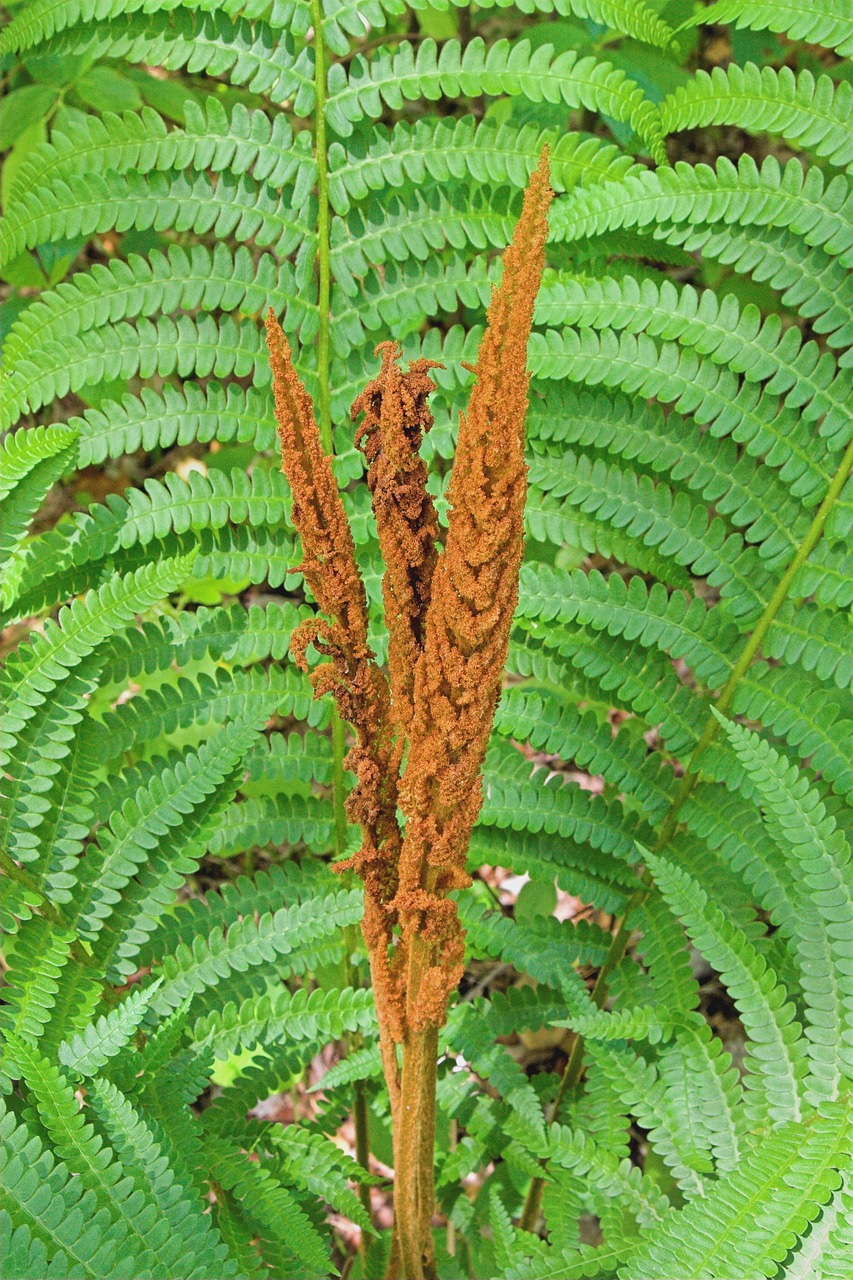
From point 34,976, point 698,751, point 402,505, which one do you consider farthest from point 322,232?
point 34,976

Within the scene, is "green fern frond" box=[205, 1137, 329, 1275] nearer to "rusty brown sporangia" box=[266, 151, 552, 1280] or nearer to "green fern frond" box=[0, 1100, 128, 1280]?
"green fern frond" box=[0, 1100, 128, 1280]

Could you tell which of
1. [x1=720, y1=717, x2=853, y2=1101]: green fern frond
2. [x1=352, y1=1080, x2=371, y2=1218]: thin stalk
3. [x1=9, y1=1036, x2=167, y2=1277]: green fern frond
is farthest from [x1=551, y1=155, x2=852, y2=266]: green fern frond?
[x1=352, y1=1080, x2=371, y2=1218]: thin stalk

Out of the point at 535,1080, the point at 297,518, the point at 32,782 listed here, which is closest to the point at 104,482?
the point at 32,782

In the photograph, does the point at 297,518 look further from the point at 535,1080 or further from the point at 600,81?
the point at 535,1080

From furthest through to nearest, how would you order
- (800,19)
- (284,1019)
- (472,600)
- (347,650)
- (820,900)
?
(284,1019) < (800,19) < (820,900) < (347,650) < (472,600)

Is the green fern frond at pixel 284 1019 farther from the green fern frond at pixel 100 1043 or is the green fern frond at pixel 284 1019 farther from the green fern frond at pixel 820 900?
the green fern frond at pixel 820 900

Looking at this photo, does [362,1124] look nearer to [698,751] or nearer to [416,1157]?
[416,1157]
